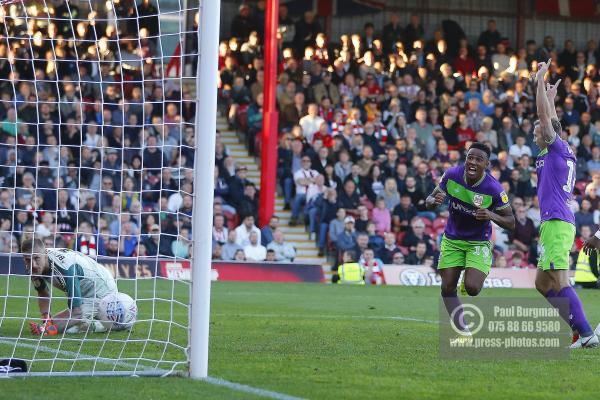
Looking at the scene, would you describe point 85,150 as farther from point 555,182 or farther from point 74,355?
point 555,182

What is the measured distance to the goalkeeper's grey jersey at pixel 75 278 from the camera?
449 inches

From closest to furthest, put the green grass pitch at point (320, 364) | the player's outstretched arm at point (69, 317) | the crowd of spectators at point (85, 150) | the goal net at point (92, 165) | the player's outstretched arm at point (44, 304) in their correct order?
the green grass pitch at point (320, 364), the player's outstretched arm at point (69, 317), the player's outstretched arm at point (44, 304), the goal net at point (92, 165), the crowd of spectators at point (85, 150)

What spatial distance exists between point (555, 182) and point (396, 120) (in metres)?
17.4

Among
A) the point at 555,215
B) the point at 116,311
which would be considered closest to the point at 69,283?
the point at 116,311

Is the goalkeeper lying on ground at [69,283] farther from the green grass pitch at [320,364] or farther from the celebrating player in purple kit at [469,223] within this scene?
the celebrating player in purple kit at [469,223]

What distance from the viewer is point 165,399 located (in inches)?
277

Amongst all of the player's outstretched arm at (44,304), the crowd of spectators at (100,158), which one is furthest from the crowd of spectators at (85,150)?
the player's outstretched arm at (44,304)

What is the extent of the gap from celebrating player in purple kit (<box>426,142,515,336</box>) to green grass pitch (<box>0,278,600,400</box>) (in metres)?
0.64

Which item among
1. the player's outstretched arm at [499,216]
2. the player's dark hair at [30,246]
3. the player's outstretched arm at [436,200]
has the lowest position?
the player's dark hair at [30,246]

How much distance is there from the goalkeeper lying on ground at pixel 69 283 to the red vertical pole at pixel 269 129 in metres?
11.4

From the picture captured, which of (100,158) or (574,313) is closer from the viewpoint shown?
(574,313)

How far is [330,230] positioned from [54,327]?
1338 cm

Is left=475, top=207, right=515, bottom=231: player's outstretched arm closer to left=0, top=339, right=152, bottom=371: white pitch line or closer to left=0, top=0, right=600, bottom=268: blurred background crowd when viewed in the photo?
left=0, top=339, right=152, bottom=371: white pitch line

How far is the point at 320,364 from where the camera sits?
29.6 ft
